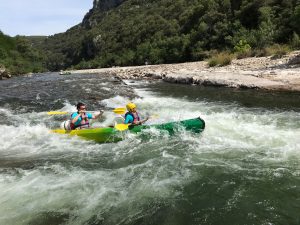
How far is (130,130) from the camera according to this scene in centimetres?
991

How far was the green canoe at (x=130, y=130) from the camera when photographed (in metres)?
9.57

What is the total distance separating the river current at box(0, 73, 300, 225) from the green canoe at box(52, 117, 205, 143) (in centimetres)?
17

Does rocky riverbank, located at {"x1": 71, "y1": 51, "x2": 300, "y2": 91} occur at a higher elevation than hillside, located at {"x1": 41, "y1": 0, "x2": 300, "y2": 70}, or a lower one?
lower

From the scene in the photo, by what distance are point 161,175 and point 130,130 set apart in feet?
9.72

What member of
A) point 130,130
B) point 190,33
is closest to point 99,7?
point 190,33

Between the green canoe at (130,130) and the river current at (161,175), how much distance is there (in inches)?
6.9

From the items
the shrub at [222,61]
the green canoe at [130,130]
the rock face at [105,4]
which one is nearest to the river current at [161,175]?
the green canoe at [130,130]

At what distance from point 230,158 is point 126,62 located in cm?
6481

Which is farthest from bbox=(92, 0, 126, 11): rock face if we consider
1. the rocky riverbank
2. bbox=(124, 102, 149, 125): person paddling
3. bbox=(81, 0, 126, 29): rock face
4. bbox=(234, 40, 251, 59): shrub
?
bbox=(124, 102, 149, 125): person paddling

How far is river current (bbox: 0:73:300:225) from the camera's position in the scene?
571 centimetres

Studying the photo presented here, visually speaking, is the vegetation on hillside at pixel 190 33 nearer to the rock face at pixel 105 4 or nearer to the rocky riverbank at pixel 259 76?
the rocky riverbank at pixel 259 76

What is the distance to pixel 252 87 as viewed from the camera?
1800cm

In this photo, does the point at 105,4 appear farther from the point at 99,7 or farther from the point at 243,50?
the point at 243,50

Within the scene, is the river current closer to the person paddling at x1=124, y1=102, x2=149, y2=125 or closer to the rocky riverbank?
the person paddling at x1=124, y1=102, x2=149, y2=125
